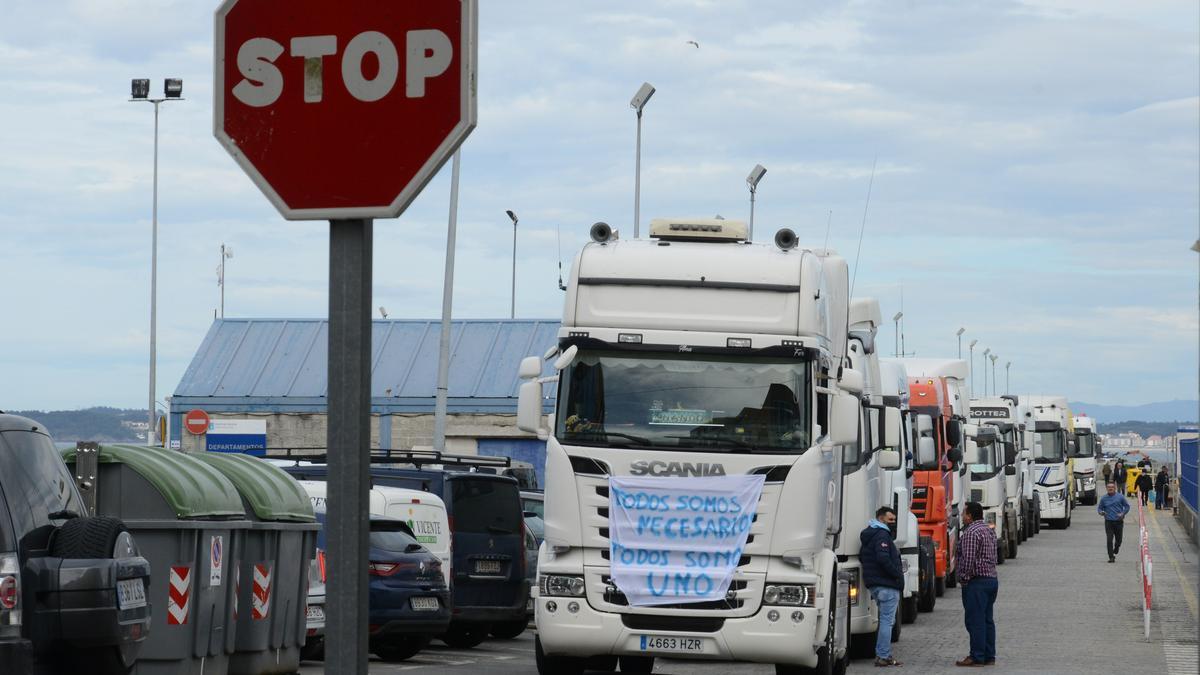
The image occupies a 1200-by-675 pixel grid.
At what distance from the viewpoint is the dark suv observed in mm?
7762

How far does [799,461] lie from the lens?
15.0 m

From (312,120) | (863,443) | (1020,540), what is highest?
(312,120)

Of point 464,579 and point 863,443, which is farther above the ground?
point 863,443

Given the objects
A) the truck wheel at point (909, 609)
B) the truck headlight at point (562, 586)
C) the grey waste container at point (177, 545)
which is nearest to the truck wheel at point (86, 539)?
the grey waste container at point (177, 545)

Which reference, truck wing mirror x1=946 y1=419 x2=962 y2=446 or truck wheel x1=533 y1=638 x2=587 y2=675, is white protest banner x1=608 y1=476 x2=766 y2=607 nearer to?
truck wheel x1=533 y1=638 x2=587 y2=675

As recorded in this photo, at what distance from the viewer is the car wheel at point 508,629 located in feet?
73.2

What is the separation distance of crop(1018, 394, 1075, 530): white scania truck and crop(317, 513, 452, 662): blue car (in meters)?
41.9

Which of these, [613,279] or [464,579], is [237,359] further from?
[613,279]

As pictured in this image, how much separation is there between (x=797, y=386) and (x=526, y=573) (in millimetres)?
6800

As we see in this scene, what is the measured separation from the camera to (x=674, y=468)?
15094 mm

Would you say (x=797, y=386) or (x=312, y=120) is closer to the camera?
(x=312, y=120)

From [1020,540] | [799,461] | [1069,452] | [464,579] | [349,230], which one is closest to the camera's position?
[349,230]

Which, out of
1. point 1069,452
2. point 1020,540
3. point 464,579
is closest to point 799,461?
point 464,579

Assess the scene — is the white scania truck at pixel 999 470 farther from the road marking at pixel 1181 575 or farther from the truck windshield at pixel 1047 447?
the truck windshield at pixel 1047 447
